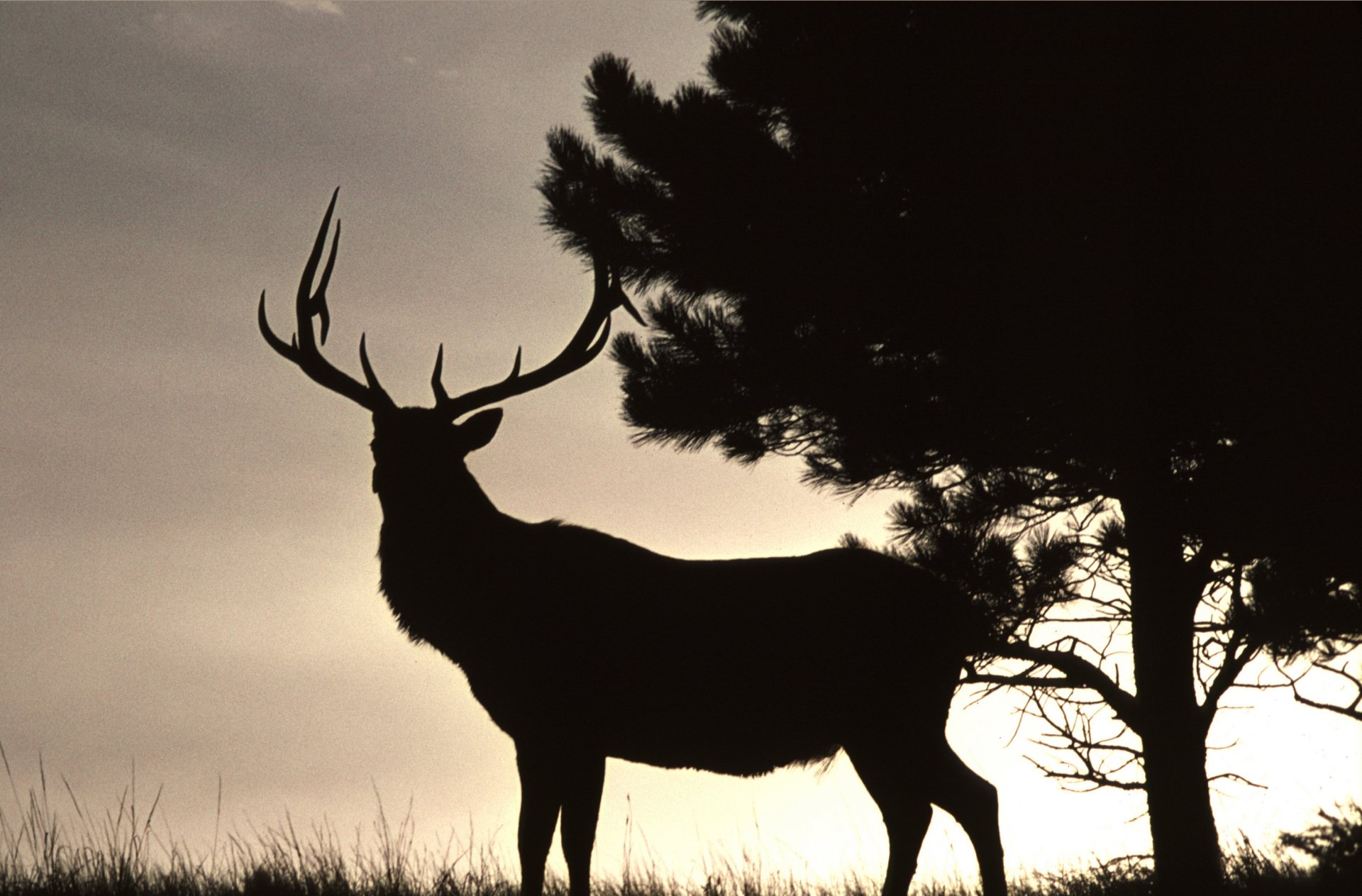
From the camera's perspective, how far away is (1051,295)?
661 cm

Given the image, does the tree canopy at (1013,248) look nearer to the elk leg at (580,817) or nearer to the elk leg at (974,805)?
the elk leg at (974,805)

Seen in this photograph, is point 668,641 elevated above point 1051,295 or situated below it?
below

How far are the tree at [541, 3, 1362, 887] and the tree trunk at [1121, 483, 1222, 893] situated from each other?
0.5 inches

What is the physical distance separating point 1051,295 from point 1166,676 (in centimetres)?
191

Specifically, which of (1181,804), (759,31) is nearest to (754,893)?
(1181,804)

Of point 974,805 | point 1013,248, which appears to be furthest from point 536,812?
point 1013,248

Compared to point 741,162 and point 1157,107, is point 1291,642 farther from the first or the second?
point 741,162

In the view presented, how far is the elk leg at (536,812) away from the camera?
6.00 metres

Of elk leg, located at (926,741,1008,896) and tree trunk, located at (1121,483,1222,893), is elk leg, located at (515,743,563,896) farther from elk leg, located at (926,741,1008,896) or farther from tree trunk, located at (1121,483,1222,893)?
tree trunk, located at (1121,483,1222,893)

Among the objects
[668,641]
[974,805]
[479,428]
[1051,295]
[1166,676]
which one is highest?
[1051,295]

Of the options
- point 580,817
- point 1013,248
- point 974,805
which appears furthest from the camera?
point 1013,248

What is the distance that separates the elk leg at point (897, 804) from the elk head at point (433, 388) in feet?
7.67

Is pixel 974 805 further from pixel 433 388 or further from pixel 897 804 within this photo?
pixel 433 388

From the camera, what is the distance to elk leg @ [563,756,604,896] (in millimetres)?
5984
